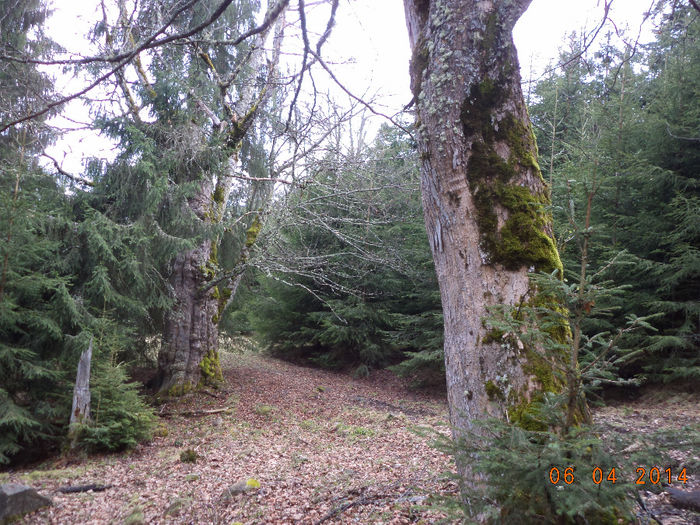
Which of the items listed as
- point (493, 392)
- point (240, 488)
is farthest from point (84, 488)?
point (493, 392)

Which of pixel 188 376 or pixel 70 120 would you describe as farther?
pixel 188 376

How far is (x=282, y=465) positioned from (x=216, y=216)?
5.41m

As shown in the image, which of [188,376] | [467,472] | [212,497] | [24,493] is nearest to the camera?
[467,472]

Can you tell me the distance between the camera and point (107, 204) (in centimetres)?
702

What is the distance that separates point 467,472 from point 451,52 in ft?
8.00

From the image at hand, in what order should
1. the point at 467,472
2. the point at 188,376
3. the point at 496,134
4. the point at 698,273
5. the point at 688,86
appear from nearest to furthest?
the point at 467,472 → the point at 496,134 → the point at 698,273 → the point at 688,86 → the point at 188,376

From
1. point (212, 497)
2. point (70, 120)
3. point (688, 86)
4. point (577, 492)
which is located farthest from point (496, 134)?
point (70, 120)

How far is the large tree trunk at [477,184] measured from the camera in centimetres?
246

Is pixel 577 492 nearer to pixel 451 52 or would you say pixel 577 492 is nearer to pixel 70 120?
pixel 451 52

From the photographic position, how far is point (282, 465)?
5.24 meters

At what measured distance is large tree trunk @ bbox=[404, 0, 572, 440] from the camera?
246 cm

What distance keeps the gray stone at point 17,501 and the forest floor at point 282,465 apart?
89 mm

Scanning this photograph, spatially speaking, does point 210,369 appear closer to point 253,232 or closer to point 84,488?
point 253,232
